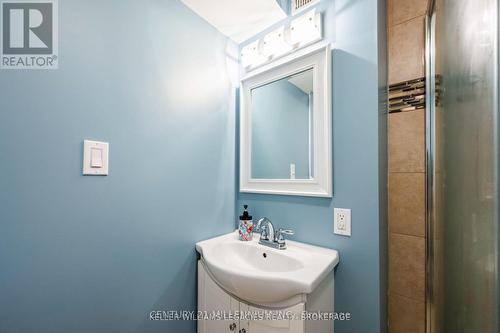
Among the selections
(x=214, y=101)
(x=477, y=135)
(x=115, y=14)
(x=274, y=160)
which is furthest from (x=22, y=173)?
(x=477, y=135)

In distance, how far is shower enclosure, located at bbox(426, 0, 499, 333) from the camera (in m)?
0.38

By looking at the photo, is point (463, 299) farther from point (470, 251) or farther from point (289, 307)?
point (289, 307)

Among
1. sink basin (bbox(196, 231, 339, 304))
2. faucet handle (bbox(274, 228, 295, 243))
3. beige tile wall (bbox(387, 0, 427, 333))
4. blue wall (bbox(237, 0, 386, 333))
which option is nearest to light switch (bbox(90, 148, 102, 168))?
sink basin (bbox(196, 231, 339, 304))

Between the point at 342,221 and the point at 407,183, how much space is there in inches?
13.7

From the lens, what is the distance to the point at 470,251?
1.58ft

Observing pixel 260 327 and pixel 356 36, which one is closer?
pixel 260 327

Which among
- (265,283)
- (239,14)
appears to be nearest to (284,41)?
(239,14)

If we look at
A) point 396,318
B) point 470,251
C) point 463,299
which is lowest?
point 396,318

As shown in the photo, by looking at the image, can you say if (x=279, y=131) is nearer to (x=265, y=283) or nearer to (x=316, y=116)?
(x=316, y=116)

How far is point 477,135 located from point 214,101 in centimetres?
112

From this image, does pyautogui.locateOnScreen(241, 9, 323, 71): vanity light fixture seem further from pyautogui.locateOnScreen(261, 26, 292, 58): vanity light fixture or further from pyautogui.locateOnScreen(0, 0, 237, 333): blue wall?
pyautogui.locateOnScreen(0, 0, 237, 333): blue wall

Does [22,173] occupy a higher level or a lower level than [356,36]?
lower

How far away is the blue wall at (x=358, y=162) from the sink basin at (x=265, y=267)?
115mm

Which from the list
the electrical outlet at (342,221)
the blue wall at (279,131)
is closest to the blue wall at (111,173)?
the blue wall at (279,131)
